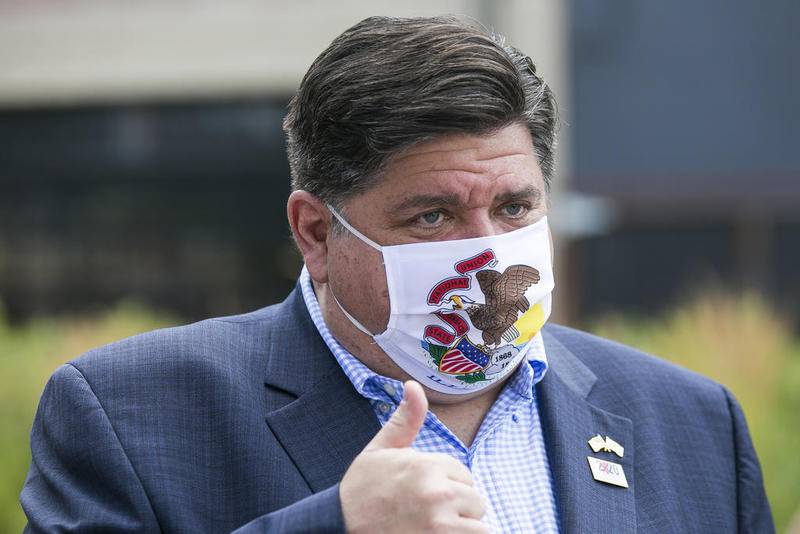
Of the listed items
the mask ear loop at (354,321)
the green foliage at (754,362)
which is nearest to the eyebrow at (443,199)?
the mask ear loop at (354,321)

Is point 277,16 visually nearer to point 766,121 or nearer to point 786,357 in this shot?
point 766,121

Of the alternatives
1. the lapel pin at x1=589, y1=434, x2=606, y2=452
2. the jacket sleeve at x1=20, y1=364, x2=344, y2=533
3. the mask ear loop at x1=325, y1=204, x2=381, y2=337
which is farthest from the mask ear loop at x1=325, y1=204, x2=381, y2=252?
the lapel pin at x1=589, y1=434, x2=606, y2=452

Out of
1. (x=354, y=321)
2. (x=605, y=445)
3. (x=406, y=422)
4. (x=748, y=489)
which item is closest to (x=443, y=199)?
(x=354, y=321)

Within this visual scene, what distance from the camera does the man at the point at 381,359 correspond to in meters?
2.18

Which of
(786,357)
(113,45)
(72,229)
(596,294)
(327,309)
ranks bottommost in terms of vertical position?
(596,294)

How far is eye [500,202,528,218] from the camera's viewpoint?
7.54 ft

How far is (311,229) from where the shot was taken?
242 centimetres

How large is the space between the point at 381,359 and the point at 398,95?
21.6 inches

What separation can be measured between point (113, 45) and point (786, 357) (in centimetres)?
799

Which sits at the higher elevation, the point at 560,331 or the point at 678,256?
the point at 560,331

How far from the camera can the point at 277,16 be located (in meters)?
11.4

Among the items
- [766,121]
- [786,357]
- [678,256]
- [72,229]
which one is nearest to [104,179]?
[72,229]

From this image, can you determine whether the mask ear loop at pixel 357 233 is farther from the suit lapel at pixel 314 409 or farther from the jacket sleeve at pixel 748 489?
the jacket sleeve at pixel 748 489

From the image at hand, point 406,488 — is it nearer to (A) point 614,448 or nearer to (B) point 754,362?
(A) point 614,448
